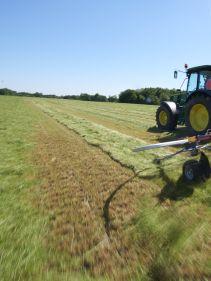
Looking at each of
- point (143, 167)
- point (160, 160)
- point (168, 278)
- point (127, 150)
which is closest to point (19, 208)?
point (168, 278)

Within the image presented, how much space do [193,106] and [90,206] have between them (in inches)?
246

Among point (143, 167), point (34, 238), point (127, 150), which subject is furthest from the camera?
point (127, 150)

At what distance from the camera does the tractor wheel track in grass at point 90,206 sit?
8.30 ft

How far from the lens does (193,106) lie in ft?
28.4

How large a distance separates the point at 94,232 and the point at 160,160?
2940mm

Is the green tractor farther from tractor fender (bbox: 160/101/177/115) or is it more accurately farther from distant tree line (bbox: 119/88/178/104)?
distant tree line (bbox: 119/88/178/104)

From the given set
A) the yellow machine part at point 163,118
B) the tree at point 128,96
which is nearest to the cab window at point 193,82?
the yellow machine part at point 163,118

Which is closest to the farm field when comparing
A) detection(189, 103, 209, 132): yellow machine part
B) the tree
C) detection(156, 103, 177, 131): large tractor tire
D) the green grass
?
the green grass

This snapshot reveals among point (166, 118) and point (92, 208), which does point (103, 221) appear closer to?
point (92, 208)

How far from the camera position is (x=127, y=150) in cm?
672

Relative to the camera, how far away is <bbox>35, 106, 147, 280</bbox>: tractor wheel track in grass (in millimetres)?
2531

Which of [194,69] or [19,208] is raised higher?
[194,69]

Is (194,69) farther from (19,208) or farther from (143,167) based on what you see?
(19,208)

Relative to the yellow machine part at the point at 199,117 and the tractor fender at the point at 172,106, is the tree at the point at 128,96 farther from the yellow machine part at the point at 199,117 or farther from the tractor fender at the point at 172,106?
the yellow machine part at the point at 199,117
